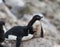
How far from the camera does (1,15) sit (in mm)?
9336

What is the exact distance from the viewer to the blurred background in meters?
9.60

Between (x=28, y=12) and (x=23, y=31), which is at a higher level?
(x=28, y=12)

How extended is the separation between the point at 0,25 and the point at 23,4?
5345 millimetres

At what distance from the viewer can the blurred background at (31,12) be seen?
31.5 feet

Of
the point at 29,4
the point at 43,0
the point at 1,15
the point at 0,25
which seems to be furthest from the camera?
the point at 43,0

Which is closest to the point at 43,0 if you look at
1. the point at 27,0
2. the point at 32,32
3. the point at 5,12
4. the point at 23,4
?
the point at 27,0

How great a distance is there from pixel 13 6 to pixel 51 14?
66.0 inches

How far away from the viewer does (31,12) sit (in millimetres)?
11914

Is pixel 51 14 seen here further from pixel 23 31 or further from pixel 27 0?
pixel 23 31

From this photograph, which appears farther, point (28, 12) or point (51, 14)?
point (51, 14)

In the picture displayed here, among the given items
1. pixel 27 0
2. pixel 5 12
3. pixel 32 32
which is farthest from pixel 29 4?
pixel 32 32

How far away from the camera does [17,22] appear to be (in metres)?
9.66

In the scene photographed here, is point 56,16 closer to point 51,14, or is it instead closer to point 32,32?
point 51,14

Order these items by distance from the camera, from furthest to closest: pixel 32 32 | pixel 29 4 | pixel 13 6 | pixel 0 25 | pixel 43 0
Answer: pixel 43 0 < pixel 29 4 < pixel 13 6 < pixel 32 32 < pixel 0 25
